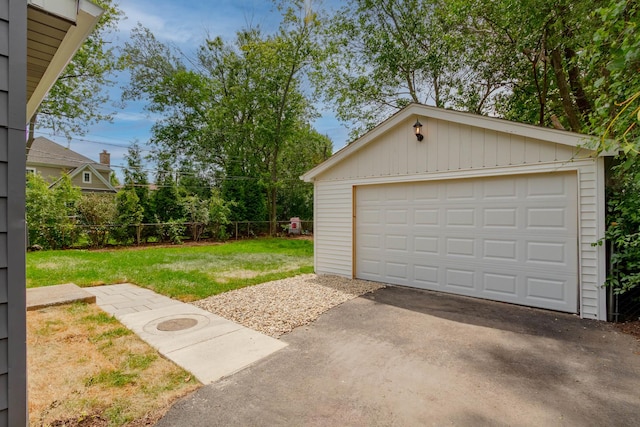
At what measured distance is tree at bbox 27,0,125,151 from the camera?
14.2m

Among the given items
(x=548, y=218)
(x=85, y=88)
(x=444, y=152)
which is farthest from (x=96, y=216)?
(x=548, y=218)

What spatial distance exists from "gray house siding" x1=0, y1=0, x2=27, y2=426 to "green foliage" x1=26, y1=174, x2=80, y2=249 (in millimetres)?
11342

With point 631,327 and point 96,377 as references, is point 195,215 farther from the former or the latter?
point 631,327

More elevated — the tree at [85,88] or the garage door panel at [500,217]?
the tree at [85,88]

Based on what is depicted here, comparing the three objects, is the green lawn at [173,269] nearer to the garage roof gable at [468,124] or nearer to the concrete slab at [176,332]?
the concrete slab at [176,332]

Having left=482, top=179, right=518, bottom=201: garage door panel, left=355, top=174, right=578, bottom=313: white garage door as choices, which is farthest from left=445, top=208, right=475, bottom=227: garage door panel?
left=482, top=179, right=518, bottom=201: garage door panel

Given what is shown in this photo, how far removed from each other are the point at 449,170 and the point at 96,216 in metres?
12.3

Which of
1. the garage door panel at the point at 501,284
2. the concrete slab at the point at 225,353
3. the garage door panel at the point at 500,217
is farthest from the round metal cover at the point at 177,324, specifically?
the garage door panel at the point at 500,217

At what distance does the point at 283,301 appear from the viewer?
16.1 feet

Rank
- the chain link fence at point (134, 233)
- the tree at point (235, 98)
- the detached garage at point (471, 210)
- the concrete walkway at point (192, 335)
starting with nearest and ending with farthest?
the concrete walkway at point (192, 335), the detached garage at point (471, 210), the chain link fence at point (134, 233), the tree at point (235, 98)

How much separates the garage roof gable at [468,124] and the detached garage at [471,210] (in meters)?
0.02

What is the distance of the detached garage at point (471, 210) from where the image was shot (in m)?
4.19

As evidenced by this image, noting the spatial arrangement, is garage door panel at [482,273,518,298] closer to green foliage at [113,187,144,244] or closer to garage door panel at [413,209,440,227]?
garage door panel at [413,209,440,227]

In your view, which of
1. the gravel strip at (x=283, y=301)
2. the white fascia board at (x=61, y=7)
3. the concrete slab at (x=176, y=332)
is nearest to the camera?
the white fascia board at (x=61, y=7)
